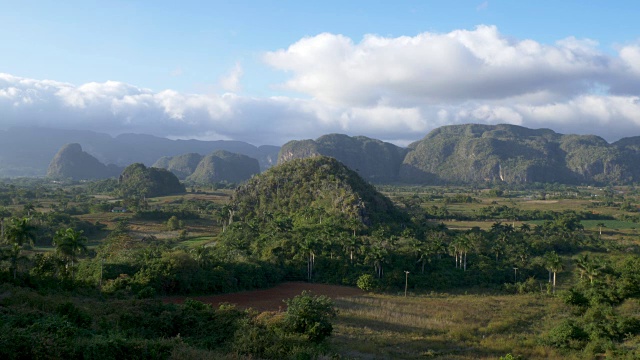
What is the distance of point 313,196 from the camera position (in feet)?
250

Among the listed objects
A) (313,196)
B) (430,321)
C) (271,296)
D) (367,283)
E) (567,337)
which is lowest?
(271,296)

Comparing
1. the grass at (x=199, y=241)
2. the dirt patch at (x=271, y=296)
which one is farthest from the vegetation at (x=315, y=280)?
the dirt patch at (x=271, y=296)

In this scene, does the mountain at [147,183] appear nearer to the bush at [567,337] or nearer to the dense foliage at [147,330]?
the dense foliage at [147,330]

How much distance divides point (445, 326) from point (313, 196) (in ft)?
157

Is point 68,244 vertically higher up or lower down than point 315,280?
higher up

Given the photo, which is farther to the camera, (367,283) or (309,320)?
(367,283)

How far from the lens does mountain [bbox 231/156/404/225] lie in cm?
6656

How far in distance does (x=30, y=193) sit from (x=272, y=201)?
69.8 meters

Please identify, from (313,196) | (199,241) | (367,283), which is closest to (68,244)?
(367,283)

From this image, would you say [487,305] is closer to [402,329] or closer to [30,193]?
[402,329]

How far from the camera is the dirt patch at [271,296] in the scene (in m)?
34.9

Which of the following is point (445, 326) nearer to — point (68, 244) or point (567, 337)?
point (567, 337)

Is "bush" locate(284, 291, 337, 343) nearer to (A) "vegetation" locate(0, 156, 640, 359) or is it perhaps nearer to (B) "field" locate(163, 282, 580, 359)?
(A) "vegetation" locate(0, 156, 640, 359)

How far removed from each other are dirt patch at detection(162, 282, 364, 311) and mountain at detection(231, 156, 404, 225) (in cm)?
1855
